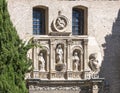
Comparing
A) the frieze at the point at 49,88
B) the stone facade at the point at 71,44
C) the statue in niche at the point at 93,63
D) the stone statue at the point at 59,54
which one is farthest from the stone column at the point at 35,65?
the statue in niche at the point at 93,63

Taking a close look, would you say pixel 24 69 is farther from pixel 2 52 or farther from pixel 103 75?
pixel 103 75

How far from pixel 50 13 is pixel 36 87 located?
349 centimetres

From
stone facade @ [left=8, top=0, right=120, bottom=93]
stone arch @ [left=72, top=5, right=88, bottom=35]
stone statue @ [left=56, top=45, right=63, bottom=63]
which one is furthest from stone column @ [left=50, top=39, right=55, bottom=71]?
stone arch @ [left=72, top=5, right=88, bottom=35]

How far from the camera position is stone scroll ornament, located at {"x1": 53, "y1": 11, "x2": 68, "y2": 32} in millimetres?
41469

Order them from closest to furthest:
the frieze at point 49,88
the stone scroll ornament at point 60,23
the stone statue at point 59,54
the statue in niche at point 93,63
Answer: the frieze at point 49,88, the stone statue at point 59,54, the stone scroll ornament at point 60,23, the statue in niche at point 93,63

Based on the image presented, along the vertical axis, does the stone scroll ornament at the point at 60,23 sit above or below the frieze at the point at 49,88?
above

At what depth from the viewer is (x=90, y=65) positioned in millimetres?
41688

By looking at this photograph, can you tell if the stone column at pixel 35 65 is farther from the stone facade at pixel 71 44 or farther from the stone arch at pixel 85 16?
the stone arch at pixel 85 16

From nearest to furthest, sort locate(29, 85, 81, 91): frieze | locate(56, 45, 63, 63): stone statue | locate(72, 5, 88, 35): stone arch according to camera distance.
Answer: locate(29, 85, 81, 91): frieze
locate(56, 45, 63, 63): stone statue
locate(72, 5, 88, 35): stone arch

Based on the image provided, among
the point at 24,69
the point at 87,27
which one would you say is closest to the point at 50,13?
the point at 87,27

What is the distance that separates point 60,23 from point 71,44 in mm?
1090

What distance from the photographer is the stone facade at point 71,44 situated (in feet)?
135

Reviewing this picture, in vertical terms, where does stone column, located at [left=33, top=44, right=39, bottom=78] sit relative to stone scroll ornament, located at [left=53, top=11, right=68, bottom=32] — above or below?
below

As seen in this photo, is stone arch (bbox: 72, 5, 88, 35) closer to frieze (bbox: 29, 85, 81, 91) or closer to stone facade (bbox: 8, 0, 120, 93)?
stone facade (bbox: 8, 0, 120, 93)
